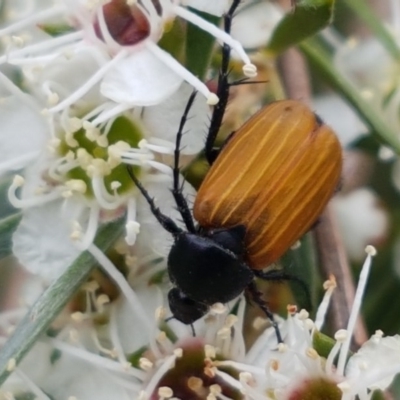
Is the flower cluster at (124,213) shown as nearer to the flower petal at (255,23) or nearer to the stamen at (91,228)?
the stamen at (91,228)

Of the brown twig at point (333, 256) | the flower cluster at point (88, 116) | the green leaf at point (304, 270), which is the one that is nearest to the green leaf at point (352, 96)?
the brown twig at point (333, 256)

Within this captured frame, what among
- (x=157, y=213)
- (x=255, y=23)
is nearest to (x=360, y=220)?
(x=255, y=23)

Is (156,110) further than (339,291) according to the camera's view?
No

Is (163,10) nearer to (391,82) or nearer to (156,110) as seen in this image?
(156,110)

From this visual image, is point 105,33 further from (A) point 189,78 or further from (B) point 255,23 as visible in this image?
(B) point 255,23

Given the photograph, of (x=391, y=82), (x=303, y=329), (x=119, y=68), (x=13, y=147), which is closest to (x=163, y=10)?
(x=119, y=68)

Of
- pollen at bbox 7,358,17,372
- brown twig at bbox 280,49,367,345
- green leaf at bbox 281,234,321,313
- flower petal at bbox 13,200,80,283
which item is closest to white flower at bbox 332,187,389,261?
brown twig at bbox 280,49,367,345
